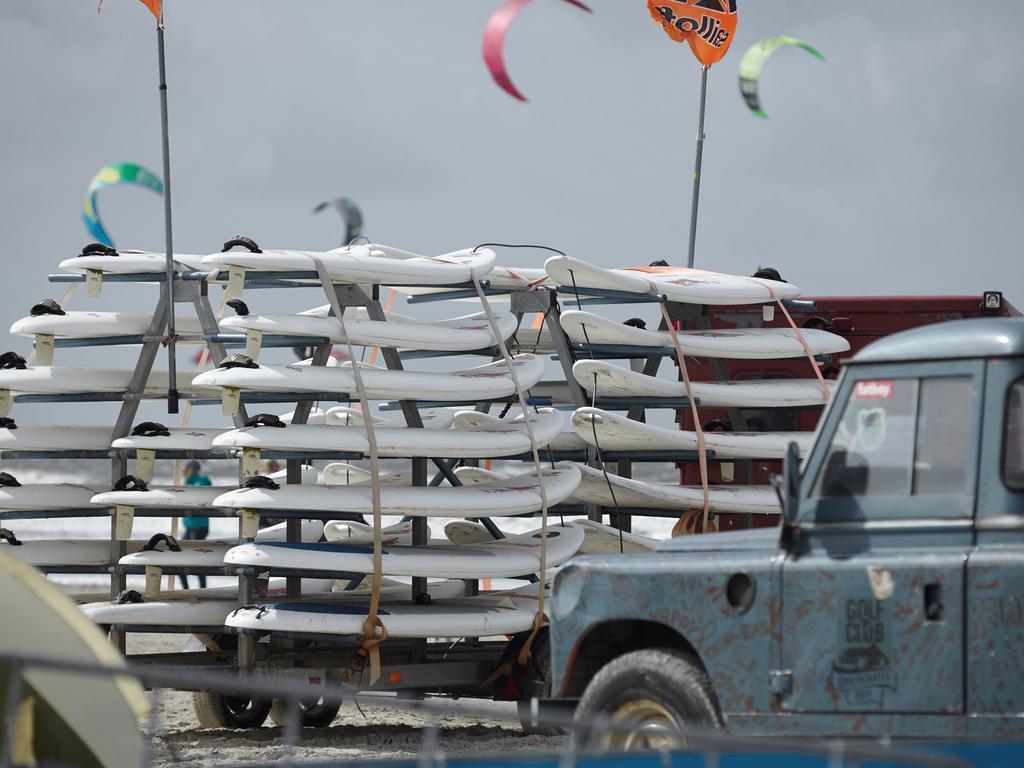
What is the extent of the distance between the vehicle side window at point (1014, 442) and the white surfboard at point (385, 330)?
490 centimetres

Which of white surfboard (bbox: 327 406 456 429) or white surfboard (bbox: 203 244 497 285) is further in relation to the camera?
white surfboard (bbox: 327 406 456 429)

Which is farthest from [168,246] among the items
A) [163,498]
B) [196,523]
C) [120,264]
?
[196,523]

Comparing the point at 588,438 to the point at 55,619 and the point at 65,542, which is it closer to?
the point at 65,542

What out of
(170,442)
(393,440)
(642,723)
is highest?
(393,440)

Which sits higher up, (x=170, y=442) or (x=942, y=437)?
(x=942, y=437)

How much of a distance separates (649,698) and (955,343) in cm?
174

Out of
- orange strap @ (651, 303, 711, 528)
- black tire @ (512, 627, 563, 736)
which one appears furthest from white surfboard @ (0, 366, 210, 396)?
orange strap @ (651, 303, 711, 528)

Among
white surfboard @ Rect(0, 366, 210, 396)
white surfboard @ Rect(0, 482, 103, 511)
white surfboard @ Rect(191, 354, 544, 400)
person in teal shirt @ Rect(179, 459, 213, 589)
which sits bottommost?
person in teal shirt @ Rect(179, 459, 213, 589)

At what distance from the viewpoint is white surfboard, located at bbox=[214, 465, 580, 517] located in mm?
9180

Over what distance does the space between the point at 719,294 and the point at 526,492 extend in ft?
7.29

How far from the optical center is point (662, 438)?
10367mm

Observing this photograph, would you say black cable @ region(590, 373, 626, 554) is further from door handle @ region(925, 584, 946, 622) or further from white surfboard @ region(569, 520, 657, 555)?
door handle @ region(925, 584, 946, 622)

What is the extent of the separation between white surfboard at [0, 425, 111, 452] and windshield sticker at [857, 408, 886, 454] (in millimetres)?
6155

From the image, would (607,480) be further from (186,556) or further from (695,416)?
(186,556)
